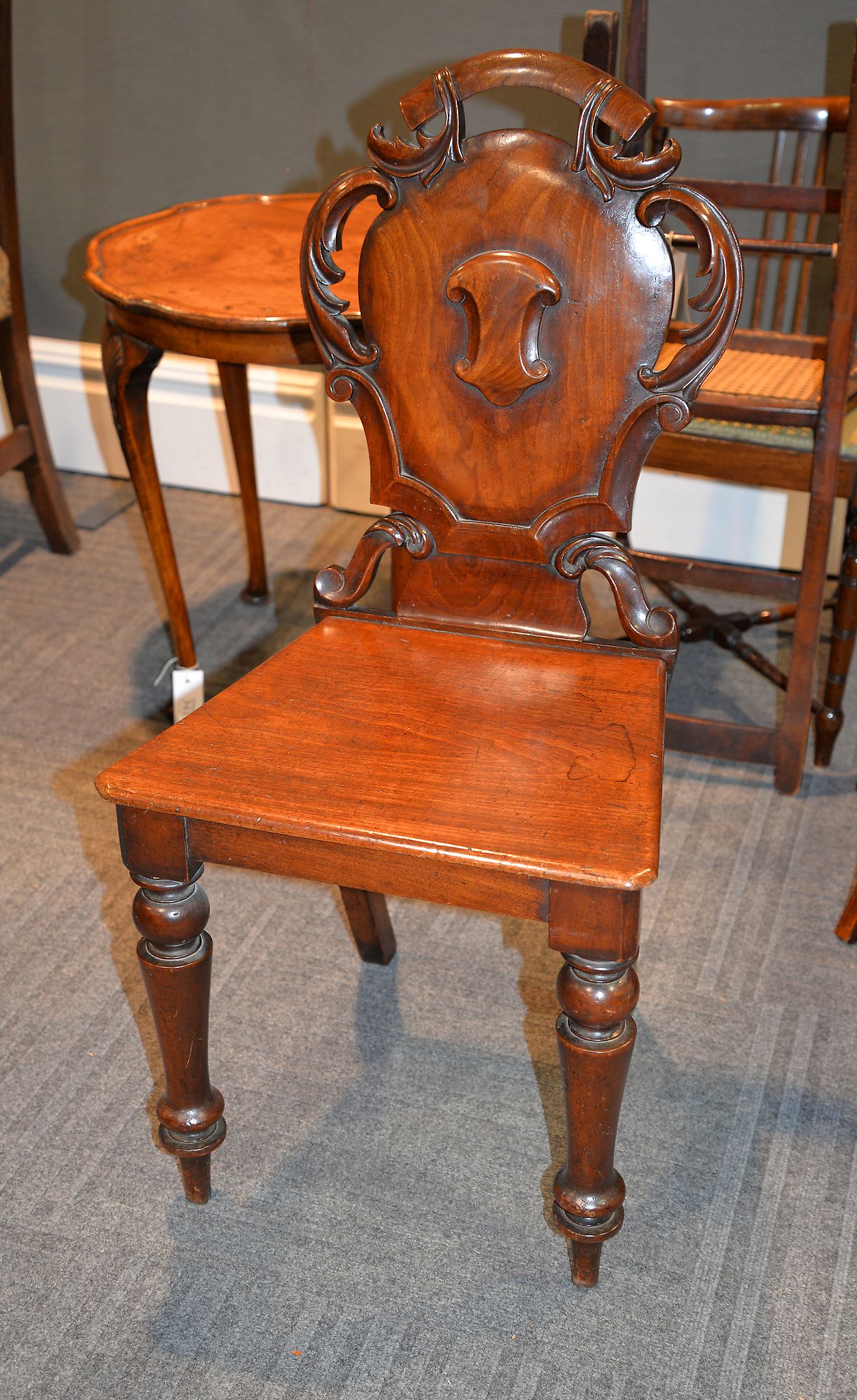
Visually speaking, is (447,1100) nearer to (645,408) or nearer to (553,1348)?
(553,1348)

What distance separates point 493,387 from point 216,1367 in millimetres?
1015

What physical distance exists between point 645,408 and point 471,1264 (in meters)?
0.91

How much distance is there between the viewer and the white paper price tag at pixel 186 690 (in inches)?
84.0

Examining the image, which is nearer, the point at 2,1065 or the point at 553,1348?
the point at 553,1348

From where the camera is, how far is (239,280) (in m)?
1.95

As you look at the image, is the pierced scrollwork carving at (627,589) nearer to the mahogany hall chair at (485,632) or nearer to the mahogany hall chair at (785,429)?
the mahogany hall chair at (485,632)

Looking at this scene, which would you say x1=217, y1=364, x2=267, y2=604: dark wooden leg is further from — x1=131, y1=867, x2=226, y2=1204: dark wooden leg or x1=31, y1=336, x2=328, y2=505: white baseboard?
x1=131, y1=867, x2=226, y2=1204: dark wooden leg

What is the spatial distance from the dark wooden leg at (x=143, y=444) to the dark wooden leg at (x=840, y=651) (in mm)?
1082

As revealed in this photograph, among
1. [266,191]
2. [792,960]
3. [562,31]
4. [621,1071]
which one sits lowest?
[792,960]

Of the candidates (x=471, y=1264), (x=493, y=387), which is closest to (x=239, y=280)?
(x=493, y=387)

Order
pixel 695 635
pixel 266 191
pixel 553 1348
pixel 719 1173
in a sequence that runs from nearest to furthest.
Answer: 1. pixel 553 1348
2. pixel 719 1173
3. pixel 695 635
4. pixel 266 191

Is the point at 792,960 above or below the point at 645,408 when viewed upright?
below

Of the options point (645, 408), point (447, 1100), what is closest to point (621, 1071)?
point (447, 1100)

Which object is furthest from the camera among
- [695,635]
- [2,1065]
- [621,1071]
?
[695,635]
